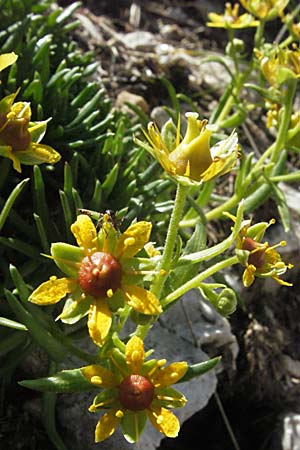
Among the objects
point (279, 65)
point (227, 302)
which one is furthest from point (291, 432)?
point (279, 65)

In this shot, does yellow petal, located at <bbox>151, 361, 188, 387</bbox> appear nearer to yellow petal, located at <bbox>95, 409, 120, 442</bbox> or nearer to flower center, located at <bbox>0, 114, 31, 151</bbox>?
yellow petal, located at <bbox>95, 409, 120, 442</bbox>

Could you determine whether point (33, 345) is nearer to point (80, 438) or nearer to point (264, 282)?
point (80, 438)

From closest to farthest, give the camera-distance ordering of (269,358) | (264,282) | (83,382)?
(83,382), (269,358), (264,282)

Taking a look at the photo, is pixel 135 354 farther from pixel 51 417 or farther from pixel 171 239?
pixel 51 417

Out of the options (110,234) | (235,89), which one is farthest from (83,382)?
(235,89)

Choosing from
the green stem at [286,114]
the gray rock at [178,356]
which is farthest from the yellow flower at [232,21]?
the gray rock at [178,356]

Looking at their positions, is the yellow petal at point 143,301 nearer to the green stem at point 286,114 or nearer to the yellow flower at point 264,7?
the green stem at point 286,114

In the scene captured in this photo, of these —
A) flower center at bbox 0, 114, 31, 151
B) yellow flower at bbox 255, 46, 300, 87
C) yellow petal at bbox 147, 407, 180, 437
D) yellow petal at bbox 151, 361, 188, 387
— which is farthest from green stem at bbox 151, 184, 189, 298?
yellow flower at bbox 255, 46, 300, 87
